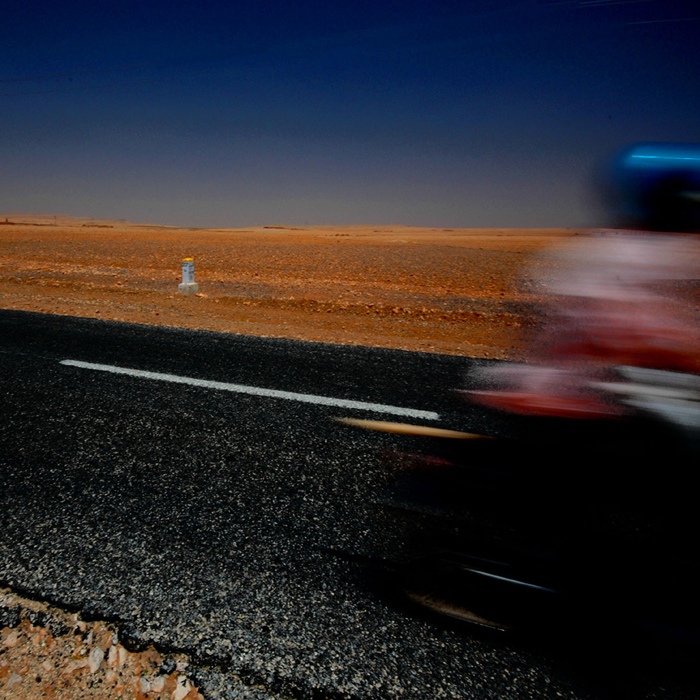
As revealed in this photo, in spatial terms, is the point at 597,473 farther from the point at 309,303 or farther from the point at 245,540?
the point at 309,303

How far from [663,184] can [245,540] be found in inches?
123

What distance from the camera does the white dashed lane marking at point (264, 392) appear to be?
388 centimetres

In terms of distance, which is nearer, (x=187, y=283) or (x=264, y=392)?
(x=264, y=392)

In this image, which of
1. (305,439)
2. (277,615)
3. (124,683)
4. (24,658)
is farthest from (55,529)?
(305,439)

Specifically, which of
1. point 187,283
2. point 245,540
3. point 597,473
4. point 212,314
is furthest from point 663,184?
point 187,283

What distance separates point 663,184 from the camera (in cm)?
281

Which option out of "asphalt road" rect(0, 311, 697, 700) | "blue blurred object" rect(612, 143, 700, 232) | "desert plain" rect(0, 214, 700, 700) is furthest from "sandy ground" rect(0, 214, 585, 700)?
"blue blurred object" rect(612, 143, 700, 232)

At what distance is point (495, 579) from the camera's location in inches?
80.3

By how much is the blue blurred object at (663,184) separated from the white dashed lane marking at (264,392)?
2.03 meters

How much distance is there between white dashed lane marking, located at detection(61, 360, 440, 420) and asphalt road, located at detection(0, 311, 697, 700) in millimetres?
73

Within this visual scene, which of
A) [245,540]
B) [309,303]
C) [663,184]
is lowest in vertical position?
[309,303]

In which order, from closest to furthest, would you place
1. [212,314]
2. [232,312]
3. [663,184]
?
[663,184] < [212,314] < [232,312]

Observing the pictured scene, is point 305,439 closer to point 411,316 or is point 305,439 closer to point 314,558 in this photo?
point 314,558

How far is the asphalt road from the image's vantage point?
64.5 inches
